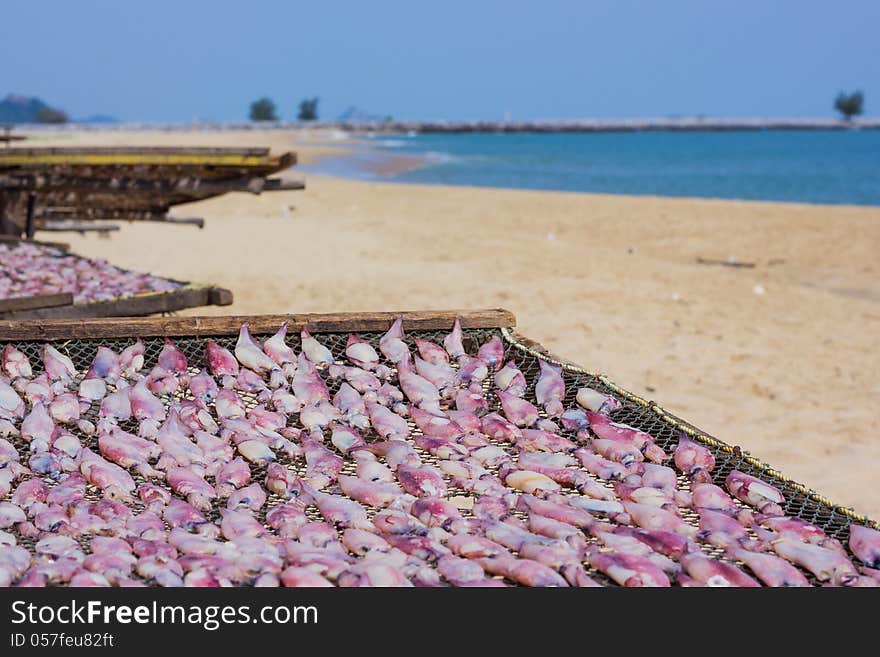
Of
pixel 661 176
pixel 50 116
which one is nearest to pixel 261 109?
pixel 50 116

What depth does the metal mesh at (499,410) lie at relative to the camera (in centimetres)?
293

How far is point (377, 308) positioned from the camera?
33.2ft

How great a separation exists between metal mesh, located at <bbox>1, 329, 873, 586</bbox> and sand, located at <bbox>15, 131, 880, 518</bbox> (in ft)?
7.53

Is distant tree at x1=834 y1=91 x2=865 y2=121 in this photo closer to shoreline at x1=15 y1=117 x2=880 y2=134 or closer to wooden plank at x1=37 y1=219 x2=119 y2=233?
shoreline at x1=15 y1=117 x2=880 y2=134

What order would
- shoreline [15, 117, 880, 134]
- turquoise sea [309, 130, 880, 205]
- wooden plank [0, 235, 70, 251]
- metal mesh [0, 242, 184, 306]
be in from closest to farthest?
metal mesh [0, 242, 184, 306] < wooden plank [0, 235, 70, 251] < turquoise sea [309, 130, 880, 205] < shoreline [15, 117, 880, 134]

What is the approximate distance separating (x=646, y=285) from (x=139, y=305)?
733 cm

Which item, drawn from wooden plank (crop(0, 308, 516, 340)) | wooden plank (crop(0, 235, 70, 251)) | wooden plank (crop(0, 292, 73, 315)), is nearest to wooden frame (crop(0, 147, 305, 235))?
wooden plank (crop(0, 235, 70, 251))

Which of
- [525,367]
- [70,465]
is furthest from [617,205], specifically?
[70,465]

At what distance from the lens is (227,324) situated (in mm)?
4406

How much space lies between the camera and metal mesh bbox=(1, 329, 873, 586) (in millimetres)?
2928

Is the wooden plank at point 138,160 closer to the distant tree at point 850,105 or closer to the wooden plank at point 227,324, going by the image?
the wooden plank at point 227,324

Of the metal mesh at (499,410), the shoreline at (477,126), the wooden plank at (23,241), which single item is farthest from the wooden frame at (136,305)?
the shoreline at (477,126)

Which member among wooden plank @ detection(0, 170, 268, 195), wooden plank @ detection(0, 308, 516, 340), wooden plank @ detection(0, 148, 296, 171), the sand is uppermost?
wooden plank @ detection(0, 148, 296, 171)
